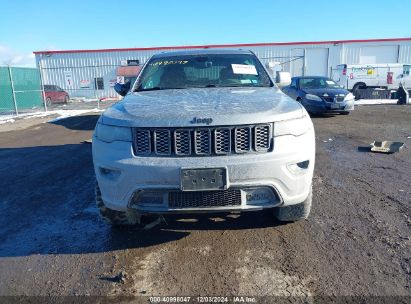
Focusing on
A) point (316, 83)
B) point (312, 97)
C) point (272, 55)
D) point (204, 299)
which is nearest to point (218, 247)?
point (204, 299)

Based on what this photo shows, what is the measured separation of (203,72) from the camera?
14.3ft

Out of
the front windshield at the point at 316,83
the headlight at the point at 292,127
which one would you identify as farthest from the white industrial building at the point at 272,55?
the headlight at the point at 292,127

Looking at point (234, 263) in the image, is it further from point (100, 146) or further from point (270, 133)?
point (100, 146)

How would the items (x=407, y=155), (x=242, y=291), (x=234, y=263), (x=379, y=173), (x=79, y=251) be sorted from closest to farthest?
(x=242, y=291)
(x=234, y=263)
(x=79, y=251)
(x=379, y=173)
(x=407, y=155)

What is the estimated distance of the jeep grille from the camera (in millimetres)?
2746

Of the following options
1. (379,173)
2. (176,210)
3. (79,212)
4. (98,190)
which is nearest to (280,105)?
(176,210)

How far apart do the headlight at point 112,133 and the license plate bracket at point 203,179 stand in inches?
22.6

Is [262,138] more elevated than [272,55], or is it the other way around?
[272,55]

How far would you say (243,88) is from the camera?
12.8 ft

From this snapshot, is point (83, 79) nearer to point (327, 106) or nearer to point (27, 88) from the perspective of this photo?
point (27, 88)

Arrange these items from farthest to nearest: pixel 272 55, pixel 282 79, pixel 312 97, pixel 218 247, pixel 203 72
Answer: pixel 272 55, pixel 312 97, pixel 282 79, pixel 203 72, pixel 218 247

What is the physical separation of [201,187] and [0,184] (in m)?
4.11

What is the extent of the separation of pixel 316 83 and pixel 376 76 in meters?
10.7

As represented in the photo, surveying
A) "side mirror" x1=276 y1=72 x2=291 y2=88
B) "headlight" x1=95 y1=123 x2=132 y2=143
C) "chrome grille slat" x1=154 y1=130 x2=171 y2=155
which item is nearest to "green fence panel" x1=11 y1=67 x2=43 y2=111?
"side mirror" x1=276 y1=72 x2=291 y2=88
